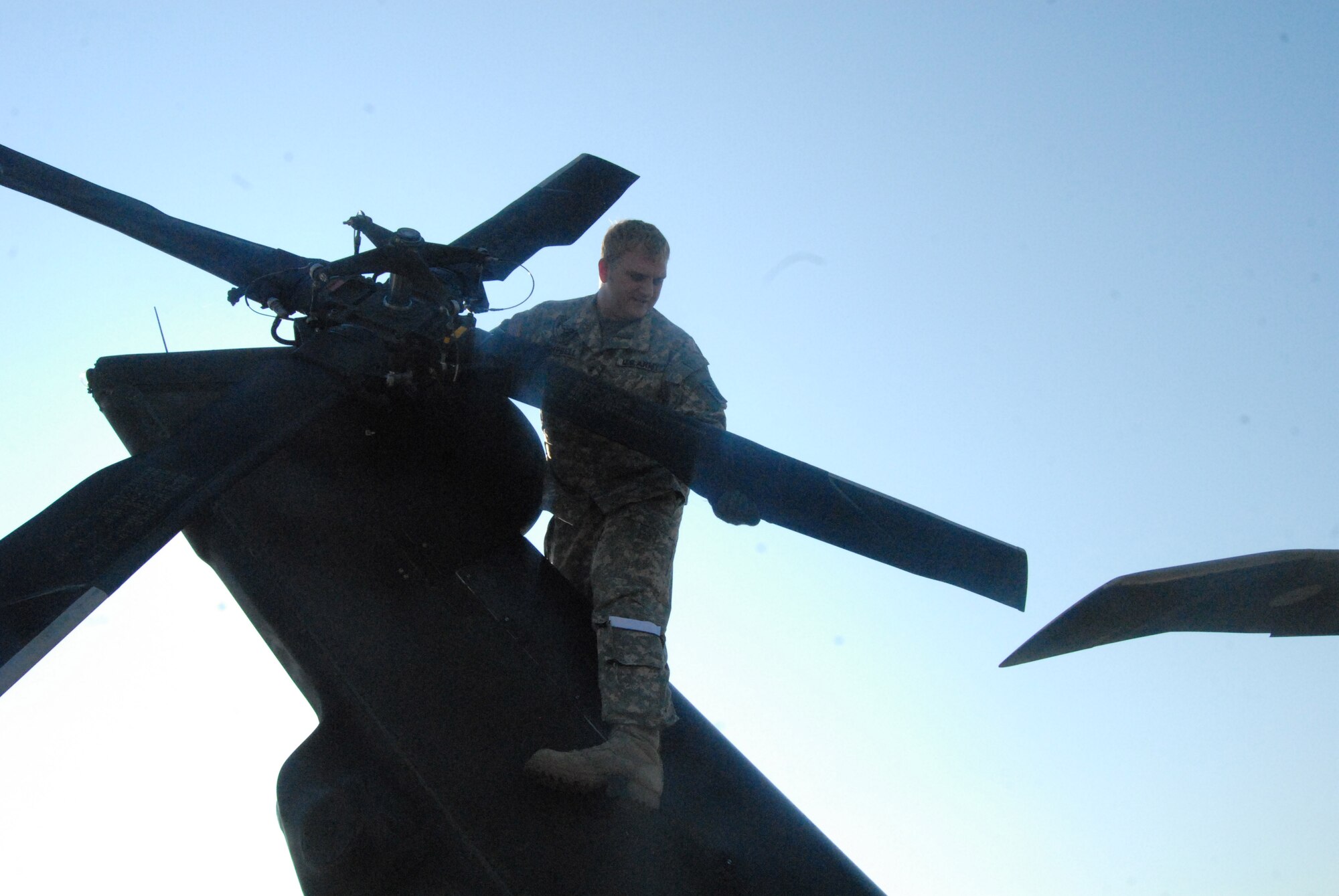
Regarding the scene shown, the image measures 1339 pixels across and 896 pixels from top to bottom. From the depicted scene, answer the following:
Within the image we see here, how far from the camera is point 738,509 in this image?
4262 mm

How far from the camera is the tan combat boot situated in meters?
3.91

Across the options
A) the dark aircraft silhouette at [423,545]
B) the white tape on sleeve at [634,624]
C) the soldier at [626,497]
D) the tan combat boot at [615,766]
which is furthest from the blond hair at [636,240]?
the tan combat boot at [615,766]

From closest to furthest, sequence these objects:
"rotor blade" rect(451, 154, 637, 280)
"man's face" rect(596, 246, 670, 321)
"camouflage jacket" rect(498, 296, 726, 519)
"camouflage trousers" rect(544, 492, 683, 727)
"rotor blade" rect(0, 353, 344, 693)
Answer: "rotor blade" rect(0, 353, 344, 693) → "camouflage trousers" rect(544, 492, 683, 727) → "camouflage jacket" rect(498, 296, 726, 519) → "man's face" rect(596, 246, 670, 321) → "rotor blade" rect(451, 154, 637, 280)

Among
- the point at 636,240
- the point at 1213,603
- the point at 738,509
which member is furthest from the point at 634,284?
the point at 1213,603

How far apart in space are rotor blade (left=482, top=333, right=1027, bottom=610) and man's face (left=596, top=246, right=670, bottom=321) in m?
0.70

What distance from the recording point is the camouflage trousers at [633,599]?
4414 millimetres

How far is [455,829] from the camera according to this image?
3826 millimetres

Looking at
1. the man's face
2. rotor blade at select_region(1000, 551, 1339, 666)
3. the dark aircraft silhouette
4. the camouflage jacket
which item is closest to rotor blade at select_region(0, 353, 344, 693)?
the dark aircraft silhouette

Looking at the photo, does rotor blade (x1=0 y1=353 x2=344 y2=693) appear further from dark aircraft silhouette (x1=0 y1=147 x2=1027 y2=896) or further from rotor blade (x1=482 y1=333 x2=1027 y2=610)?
rotor blade (x1=482 y1=333 x2=1027 y2=610)

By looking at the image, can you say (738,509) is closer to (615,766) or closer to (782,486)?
(782,486)

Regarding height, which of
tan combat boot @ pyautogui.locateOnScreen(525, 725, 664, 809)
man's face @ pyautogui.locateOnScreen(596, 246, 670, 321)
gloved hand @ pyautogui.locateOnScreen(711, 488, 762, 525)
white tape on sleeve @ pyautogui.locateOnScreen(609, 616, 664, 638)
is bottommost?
tan combat boot @ pyautogui.locateOnScreen(525, 725, 664, 809)

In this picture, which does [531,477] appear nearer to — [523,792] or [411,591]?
[411,591]

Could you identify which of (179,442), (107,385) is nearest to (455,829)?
(179,442)

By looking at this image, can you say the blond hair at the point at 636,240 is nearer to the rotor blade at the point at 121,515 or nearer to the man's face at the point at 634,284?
the man's face at the point at 634,284
